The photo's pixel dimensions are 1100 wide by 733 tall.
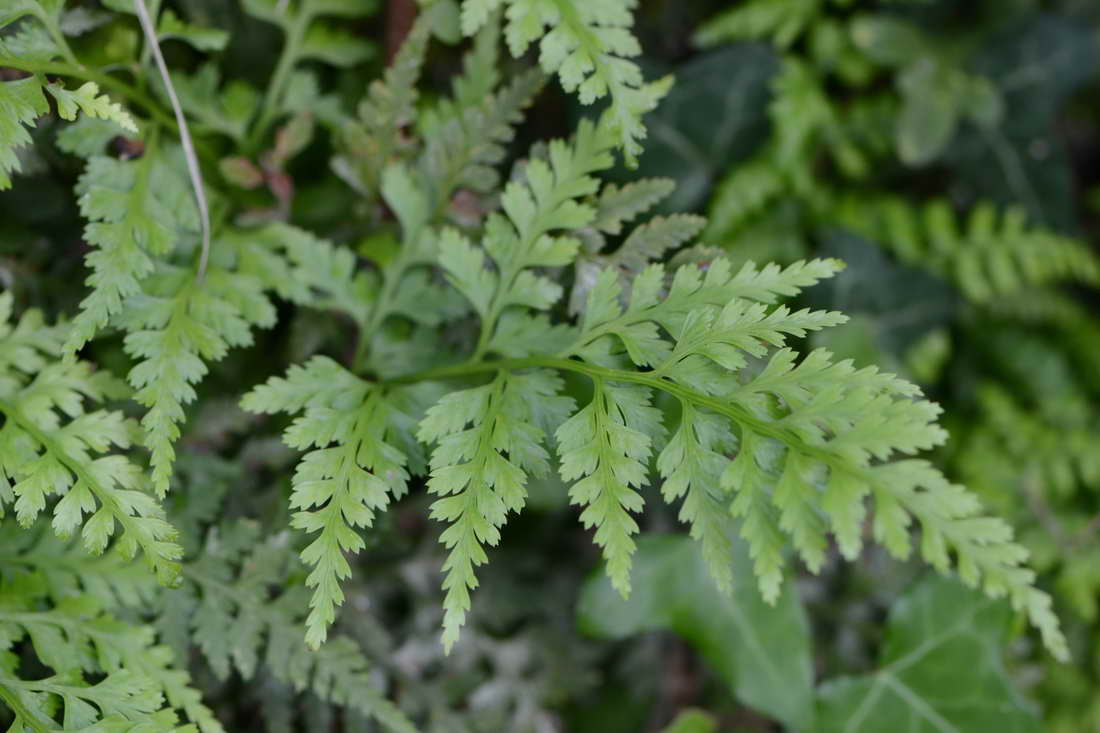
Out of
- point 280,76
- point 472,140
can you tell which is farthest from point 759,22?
point 280,76

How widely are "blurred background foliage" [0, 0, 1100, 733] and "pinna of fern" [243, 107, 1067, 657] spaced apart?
312 mm

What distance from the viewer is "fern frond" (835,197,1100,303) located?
2.01 meters

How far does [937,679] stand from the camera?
1631mm

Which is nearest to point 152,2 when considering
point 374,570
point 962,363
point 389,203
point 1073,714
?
point 389,203

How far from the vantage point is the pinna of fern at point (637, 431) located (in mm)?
935

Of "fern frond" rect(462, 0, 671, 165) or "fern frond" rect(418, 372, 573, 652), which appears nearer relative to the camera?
"fern frond" rect(418, 372, 573, 652)

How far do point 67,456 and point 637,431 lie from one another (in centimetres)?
72

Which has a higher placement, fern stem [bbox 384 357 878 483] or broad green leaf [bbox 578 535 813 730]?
fern stem [bbox 384 357 878 483]

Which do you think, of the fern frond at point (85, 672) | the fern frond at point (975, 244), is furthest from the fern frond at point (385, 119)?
the fern frond at point (975, 244)

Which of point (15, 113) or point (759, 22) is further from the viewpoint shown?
point (759, 22)

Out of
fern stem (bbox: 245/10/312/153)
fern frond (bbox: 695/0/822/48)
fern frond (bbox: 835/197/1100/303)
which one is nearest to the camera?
fern stem (bbox: 245/10/312/153)

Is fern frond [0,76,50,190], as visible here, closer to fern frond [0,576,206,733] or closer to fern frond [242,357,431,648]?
fern frond [242,357,431,648]

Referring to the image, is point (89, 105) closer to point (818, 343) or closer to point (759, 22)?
point (759, 22)

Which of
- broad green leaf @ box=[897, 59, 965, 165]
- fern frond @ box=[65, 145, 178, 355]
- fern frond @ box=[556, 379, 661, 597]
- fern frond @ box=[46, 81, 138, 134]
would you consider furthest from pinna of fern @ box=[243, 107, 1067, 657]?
broad green leaf @ box=[897, 59, 965, 165]
